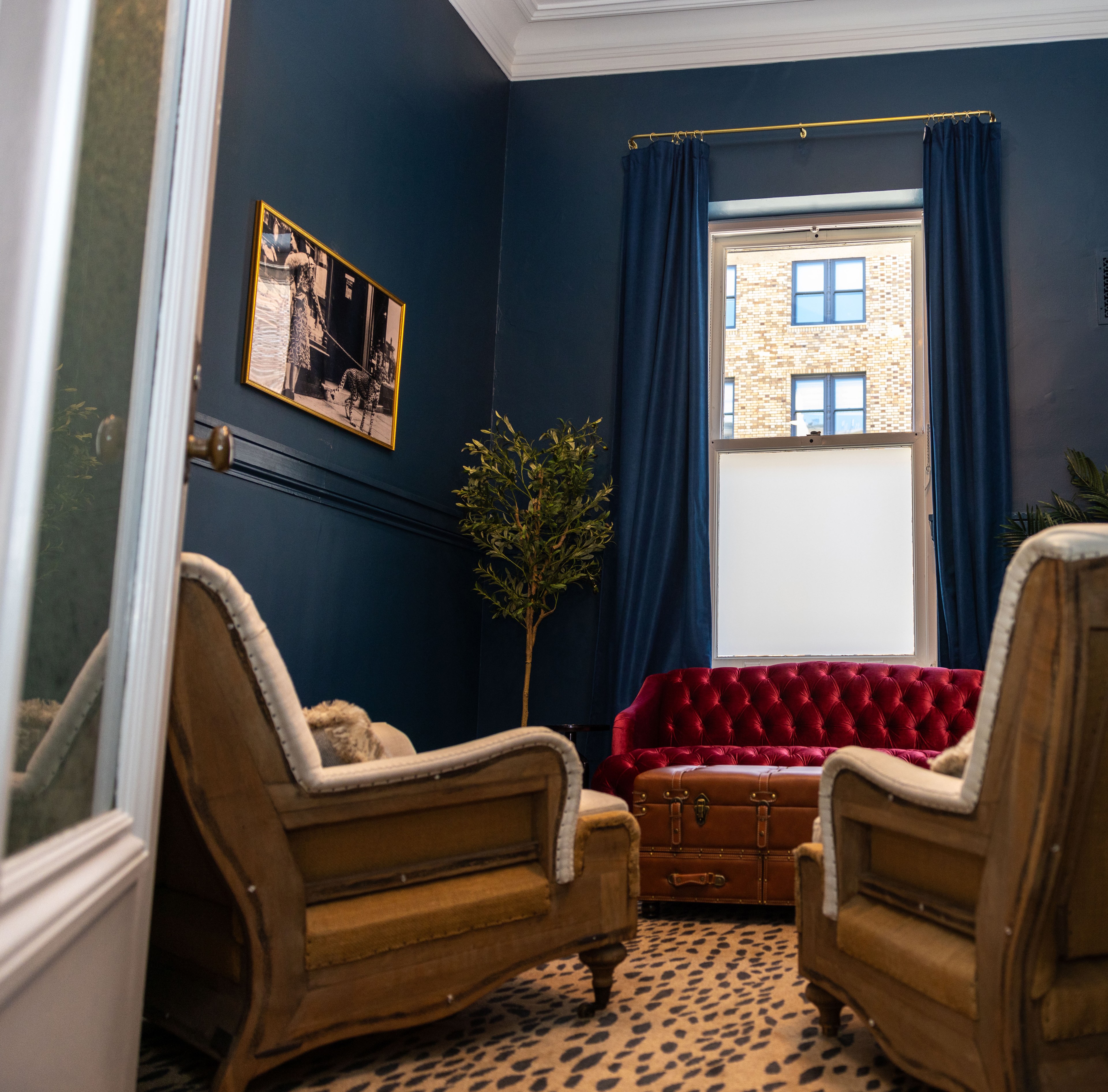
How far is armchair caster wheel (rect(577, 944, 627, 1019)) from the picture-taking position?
2.36 metres

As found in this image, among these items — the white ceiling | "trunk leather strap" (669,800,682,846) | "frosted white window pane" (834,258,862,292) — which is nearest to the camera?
"trunk leather strap" (669,800,682,846)

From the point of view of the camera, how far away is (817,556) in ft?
16.9

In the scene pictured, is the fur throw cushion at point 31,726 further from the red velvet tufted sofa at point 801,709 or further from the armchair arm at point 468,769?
the red velvet tufted sofa at point 801,709

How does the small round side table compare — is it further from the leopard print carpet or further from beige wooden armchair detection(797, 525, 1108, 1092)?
beige wooden armchair detection(797, 525, 1108, 1092)

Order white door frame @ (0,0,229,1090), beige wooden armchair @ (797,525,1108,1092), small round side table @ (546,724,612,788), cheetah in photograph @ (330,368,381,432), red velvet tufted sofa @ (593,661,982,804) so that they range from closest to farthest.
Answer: white door frame @ (0,0,229,1090) → beige wooden armchair @ (797,525,1108,1092) → cheetah in photograph @ (330,368,381,432) → small round side table @ (546,724,612,788) → red velvet tufted sofa @ (593,661,982,804)

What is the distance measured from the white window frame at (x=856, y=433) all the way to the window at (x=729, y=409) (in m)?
0.02

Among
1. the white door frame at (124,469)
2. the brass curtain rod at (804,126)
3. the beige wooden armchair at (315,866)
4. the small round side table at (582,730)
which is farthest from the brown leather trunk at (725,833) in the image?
the brass curtain rod at (804,126)

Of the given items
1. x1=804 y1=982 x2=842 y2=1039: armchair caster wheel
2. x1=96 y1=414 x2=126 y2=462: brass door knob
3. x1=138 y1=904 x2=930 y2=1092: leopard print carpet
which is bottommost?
x1=138 y1=904 x2=930 y2=1092: leopard print carpet

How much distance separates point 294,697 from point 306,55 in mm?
2801

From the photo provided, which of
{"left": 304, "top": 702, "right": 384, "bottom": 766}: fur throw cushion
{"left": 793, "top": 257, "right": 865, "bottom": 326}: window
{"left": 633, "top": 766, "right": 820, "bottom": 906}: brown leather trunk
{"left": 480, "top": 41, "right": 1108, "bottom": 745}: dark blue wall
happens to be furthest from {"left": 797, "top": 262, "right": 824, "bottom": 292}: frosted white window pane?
{"left": 304, "top": 702, "right": 384, "bottom": 766}: fur throw cushion

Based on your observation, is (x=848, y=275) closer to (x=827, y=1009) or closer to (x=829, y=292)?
(x=829, y=292)

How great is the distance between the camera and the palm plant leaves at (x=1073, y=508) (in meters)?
4.50

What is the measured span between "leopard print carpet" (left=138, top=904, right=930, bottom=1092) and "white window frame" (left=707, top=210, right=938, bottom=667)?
2568 millimetres

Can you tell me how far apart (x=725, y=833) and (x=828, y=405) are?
2.66 metres
